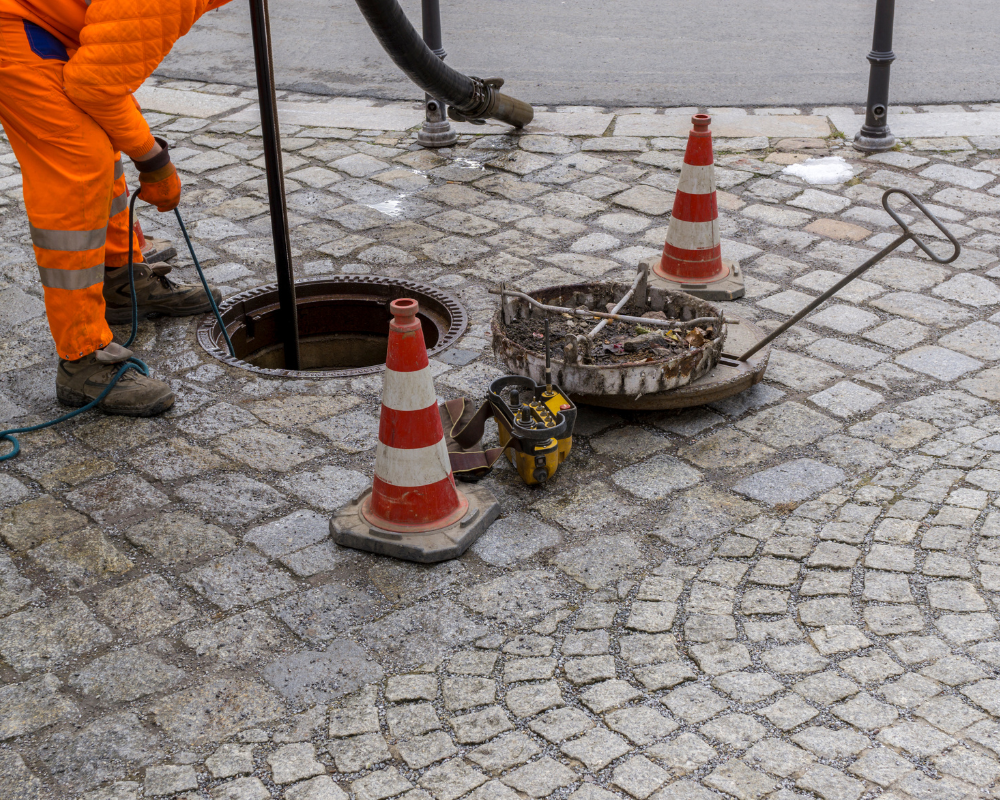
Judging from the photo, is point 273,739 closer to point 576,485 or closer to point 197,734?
point 197,734

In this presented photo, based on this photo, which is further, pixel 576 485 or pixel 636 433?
pixel 636 433

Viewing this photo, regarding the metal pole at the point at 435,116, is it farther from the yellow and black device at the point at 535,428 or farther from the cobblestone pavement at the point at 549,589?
the yellow and black device at the point at 535,428

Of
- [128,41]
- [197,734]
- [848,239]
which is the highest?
[128,41]

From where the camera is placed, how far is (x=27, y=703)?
9.25 ft

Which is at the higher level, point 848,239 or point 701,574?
point 848,239

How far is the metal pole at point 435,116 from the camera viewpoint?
6.92 m

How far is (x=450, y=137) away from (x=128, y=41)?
11.3 feet

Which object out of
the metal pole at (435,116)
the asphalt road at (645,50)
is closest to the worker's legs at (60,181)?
the metal pole at (435,116)

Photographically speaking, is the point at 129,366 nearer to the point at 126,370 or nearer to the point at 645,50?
the point at 126,370

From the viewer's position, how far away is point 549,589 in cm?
320

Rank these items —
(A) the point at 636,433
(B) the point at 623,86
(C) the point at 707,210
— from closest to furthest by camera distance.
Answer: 1. (A) the point at 636,433
2. (C) the point at 707,210
3. (B) the point at 623,86

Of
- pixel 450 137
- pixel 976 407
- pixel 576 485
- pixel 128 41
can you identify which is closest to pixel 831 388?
pixel 976 407

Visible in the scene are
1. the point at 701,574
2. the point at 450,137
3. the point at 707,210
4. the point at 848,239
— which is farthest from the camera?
the point at 450,137

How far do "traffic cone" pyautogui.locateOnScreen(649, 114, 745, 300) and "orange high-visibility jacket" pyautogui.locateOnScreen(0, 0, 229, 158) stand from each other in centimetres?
231
